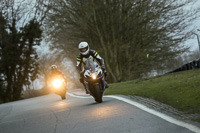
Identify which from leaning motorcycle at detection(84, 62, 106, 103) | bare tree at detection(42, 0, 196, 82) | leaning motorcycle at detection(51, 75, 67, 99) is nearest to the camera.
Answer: leaning motorcycle at detection(84, 62, 106, 103)

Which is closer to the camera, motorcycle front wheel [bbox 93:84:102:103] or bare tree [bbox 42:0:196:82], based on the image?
motorcycle front wheel [bbox 93:84:102:103]

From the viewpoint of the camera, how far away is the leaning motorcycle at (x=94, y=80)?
9.92 meters

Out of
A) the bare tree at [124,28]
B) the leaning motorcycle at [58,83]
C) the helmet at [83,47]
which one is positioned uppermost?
the bare tree at [124,28]

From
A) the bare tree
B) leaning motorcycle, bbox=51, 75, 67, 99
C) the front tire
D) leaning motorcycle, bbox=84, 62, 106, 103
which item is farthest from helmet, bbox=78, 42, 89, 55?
the bare tree

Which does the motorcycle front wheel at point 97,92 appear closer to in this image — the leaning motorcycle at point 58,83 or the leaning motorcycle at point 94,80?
the leaning motorcycle at point 94,80

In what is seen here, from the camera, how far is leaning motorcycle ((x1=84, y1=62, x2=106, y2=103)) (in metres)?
9.92

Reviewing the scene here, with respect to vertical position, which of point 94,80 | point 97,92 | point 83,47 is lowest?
point 97,92

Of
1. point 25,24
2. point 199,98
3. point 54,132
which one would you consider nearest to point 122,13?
point 25,24

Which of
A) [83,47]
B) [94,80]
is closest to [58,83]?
[94,80]

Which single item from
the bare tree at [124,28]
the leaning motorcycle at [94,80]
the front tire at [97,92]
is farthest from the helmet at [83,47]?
the bare tree at [124,28]

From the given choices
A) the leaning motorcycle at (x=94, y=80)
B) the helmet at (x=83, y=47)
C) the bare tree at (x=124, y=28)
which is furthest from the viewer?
the bare tree at (x=124, y=28)

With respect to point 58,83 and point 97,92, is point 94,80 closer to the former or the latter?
point 97,92

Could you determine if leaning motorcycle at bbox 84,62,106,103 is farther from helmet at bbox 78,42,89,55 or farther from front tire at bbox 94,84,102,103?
helmet at bbox 78,42,89,55

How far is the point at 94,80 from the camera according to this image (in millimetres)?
9938
